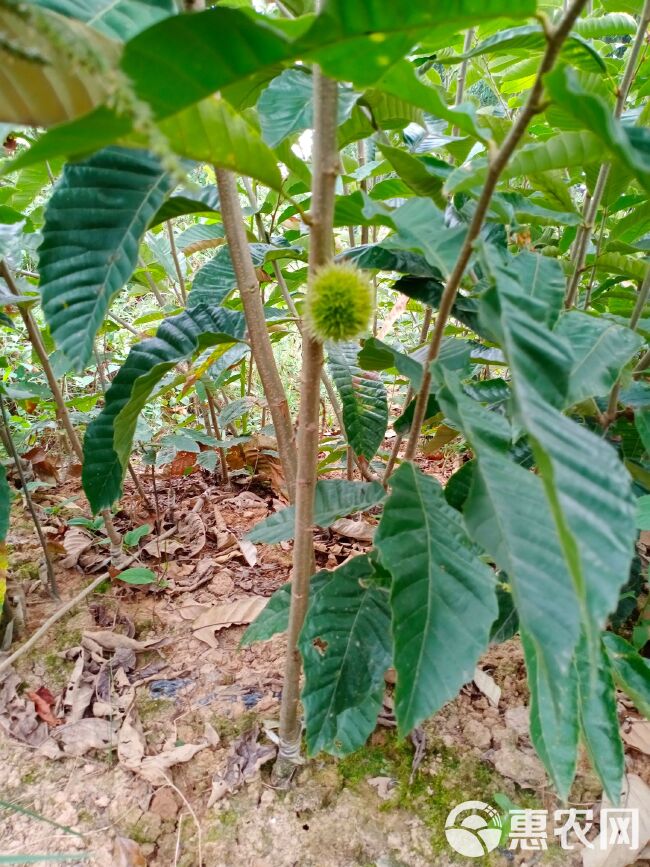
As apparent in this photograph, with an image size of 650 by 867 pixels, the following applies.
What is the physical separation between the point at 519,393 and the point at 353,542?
45.9 inches

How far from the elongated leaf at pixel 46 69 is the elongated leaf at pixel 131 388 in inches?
13.5

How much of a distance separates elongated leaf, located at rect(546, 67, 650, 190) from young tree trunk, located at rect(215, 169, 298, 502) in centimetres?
40

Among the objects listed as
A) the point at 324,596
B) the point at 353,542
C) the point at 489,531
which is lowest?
the point at 353,542

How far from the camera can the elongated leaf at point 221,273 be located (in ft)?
2.71

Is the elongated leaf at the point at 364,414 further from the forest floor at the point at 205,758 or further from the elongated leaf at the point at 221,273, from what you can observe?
the forest floor at the point at 205,758

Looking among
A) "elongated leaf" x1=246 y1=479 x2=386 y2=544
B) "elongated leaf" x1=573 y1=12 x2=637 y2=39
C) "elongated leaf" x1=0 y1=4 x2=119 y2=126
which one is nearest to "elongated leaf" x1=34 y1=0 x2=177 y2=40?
"elongated leaf" x1=0 y1=4 x2=119 y2=126

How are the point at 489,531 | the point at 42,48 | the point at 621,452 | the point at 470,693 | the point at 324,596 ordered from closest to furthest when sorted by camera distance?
the point at 42,48 → the point at 489,531 → the point at 324,596 → the point at 621,452 → the point at 470,693

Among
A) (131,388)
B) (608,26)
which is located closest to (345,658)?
(131,388)

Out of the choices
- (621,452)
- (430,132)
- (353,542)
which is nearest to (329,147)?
(430,132)

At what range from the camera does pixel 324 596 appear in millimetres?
723

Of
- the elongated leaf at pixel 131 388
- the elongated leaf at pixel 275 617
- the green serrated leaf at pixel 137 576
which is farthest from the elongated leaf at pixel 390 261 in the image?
the green serrated leaf at pixel 137 576

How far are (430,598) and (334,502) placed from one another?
0.24 m

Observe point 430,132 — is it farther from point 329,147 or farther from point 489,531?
point 489,531

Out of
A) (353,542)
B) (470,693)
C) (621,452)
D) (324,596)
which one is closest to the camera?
(324,596)
